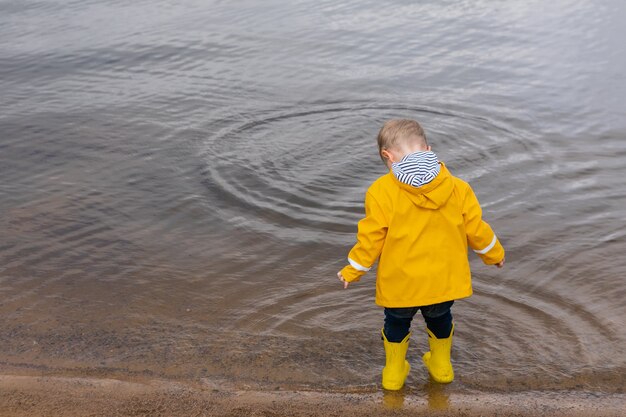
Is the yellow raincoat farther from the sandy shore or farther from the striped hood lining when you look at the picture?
the sandy shore

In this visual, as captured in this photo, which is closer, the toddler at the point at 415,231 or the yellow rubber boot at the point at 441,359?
the toddler at the point at 415,231

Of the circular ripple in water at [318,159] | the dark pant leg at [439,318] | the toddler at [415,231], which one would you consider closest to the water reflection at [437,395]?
the dark pant leg at [439,318]

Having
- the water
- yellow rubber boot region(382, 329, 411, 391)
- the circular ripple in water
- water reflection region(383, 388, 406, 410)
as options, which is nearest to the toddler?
yellow rubber boot region(382, 329, 411, 391)

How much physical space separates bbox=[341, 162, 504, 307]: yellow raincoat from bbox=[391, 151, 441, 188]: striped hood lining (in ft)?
0.14

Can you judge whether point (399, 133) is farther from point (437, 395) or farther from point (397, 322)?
point (437, 395)

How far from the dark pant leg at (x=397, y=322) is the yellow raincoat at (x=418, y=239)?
0.30ft

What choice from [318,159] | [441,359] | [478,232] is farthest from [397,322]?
[318,159]

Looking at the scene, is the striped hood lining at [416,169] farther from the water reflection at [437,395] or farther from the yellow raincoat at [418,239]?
the water reflection at [437,395]

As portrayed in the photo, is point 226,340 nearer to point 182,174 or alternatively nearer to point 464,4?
point 182,174

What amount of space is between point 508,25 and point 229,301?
26.4ft

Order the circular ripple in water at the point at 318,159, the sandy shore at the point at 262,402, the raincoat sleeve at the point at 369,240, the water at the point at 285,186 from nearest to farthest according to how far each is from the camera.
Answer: the raincoat sleeve at the point at 369,240 < the sandy shore at the point at 262,402 < the water at the point at 285,186 < the circular ripple in water at the point at 318,159

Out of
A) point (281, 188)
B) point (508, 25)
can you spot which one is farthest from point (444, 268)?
point (508, 25)

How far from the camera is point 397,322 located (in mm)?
3957

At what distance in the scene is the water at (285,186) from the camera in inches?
176
